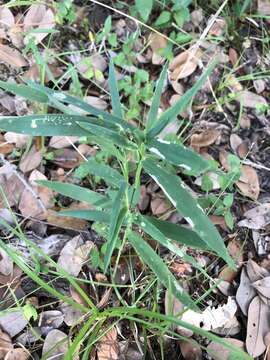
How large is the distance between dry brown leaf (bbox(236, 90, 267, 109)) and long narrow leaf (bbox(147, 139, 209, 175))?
2.50ft

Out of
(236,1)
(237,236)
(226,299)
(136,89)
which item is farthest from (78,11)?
(226,299)

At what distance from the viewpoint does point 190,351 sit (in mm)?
1269

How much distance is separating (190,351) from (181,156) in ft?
1.91

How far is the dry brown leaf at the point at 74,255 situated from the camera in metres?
1.33

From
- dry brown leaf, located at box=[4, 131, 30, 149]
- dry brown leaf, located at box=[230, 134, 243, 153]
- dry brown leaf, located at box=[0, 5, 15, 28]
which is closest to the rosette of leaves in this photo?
dry brown leaf, located at box=[4, 131, 30, 149]

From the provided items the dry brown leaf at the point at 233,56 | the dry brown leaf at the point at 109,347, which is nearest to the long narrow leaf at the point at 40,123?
the dry brown leaf at the point at 109,347

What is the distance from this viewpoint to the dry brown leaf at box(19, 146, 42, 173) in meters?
1.45

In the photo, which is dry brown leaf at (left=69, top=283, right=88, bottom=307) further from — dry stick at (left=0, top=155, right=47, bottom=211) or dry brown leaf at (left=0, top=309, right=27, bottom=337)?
dry stick at (left=0, top=155, right=47, bottom=211)

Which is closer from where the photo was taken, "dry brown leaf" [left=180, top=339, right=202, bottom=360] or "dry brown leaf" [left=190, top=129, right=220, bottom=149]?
"dry brown leaf" [left=180, top=339, right=202, bottom=360]

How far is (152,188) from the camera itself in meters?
1.45

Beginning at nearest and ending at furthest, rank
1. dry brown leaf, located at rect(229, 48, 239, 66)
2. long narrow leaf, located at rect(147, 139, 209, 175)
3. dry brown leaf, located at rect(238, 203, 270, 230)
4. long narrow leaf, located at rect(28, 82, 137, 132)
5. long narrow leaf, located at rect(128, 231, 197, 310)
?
1. long narrow leaf, located at rect(147, 139, 209, 175)
2. long narrow leaf, located at rect(28, 82, 137, 132)
3. long narrow leaf, located at rect(128, 231, 197, 310)
4. dry brown leaf, located at rect(238, 203, 270, 230)
5. dry brown leaf, located at rect(229, 48, 239, 66)

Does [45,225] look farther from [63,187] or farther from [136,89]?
[136,89]

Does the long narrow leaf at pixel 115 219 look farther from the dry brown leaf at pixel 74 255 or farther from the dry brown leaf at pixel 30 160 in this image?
the dry brown leaf at pixel 30 160

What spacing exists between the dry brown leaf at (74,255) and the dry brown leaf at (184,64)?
A: 24.2 inches
